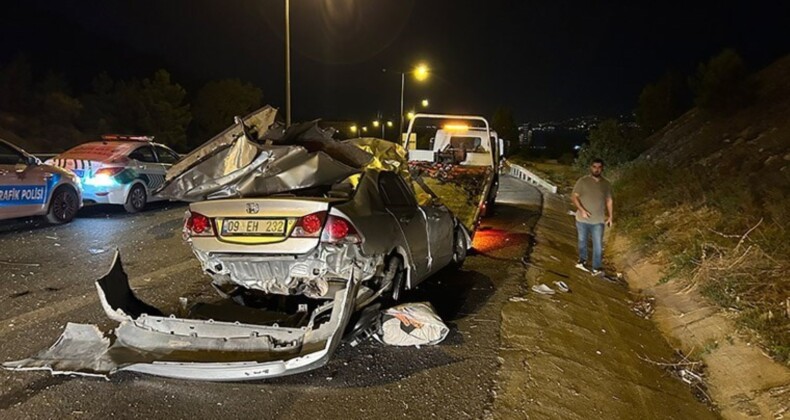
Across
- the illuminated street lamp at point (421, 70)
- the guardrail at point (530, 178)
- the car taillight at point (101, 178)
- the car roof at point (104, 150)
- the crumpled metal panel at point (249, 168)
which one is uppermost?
the illuminated street lamp at point (421, 70)

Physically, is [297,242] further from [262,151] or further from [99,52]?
[99,52]

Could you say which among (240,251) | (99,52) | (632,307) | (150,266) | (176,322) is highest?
(99,52)

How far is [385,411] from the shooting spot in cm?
379

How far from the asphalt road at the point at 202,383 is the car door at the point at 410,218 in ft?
1.71

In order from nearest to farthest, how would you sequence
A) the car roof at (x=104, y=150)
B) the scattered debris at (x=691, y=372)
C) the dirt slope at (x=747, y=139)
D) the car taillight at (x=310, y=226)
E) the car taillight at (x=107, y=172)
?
the car taillight at (x=310, y=226) < the scattered debris at (x=691, y=372) < the car taillight at (x=107, y=172) < the car roof at (x=104, y=150) < the dirt slope at (x=747, y=139)

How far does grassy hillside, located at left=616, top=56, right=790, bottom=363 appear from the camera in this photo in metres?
A: 6.32

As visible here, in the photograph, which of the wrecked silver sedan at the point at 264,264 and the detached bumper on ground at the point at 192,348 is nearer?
the detached bumper on ground at the point at 192,348

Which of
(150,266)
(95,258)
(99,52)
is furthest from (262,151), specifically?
(99,52)

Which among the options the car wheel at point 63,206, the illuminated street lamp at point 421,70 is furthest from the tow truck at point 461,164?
the illuminated street lamp at point 421,70

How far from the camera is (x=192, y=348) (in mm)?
4102

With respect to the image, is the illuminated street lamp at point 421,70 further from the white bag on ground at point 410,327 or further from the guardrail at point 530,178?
the white bag on ground at point 410,327

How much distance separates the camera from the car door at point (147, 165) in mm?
12148

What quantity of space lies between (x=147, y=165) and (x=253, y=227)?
28.9 ft

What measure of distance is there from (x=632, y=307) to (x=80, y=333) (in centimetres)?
666
